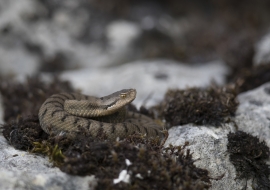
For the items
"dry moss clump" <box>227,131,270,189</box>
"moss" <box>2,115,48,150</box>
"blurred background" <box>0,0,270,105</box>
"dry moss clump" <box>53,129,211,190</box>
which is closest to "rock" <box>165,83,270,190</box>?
"dry moss clump" <box>227,131,270,189</box>

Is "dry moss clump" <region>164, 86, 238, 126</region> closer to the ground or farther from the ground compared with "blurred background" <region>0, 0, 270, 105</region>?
closer to the ground

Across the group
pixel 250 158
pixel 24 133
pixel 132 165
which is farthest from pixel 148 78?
pixel 132 165

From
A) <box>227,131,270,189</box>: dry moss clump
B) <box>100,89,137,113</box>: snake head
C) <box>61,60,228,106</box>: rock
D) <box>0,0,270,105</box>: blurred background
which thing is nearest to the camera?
<box>227,131,270,189</box>: dry moss clump

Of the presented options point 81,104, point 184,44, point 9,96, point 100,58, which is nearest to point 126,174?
point 81,104

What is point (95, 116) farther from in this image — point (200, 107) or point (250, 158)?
point (250, 158)

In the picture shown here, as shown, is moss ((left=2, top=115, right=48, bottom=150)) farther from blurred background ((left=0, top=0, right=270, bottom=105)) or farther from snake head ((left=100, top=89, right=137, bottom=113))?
blurred background ((left=0, top=0, right=270, bottom=105))

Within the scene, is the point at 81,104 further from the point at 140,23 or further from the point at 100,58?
the point at 140,23

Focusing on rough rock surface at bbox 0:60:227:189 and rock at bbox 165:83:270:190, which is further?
rock at bbox 165:83:270:190
